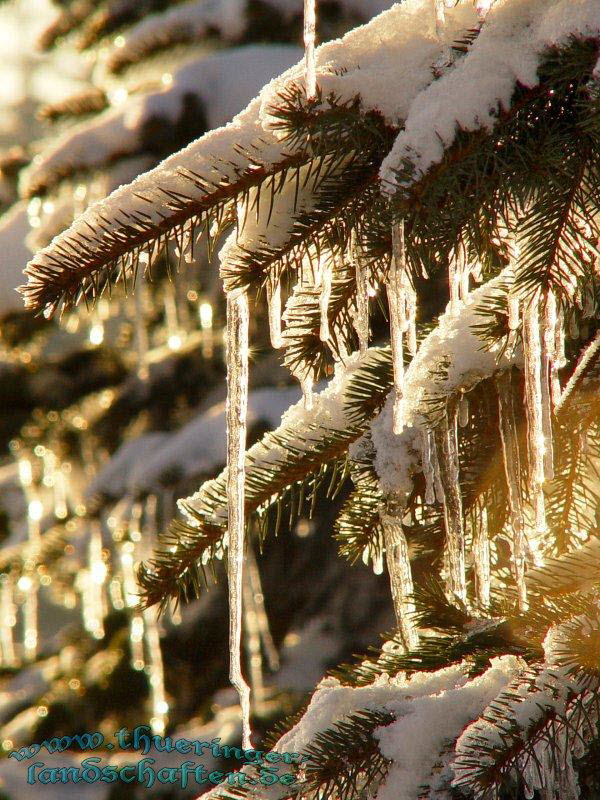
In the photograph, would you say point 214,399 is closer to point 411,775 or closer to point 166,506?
point 166,506

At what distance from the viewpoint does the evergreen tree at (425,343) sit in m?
0.81

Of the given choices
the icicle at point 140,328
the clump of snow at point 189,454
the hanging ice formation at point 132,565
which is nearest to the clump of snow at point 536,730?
the icicle at point 140,328

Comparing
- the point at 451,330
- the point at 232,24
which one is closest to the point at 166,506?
the point at 232,24

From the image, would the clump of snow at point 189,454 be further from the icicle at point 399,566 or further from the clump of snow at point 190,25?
the icicle at point 399,566

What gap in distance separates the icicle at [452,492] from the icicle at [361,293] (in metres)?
0.18

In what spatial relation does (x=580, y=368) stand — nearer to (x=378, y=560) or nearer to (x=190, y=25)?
(x=378, y=560)

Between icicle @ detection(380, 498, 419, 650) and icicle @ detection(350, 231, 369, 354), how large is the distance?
0.26 metres

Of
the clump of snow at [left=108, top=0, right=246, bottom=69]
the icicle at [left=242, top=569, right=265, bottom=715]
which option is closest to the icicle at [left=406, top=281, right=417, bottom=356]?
the icicle at [left=242, top=569, right=265, bottom=715]

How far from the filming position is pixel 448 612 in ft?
3.64

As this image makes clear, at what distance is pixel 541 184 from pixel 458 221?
0.10 meters

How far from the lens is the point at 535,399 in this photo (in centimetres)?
100

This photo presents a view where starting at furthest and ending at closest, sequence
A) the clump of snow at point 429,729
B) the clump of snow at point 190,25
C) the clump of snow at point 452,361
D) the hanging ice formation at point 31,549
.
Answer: the clump of snow at point 190,25 → the hanging ice formation at point 31,549 → the clump of snow at point 452,361 → the clump of snow at point 429,729

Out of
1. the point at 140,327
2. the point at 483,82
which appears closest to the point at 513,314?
the point at 483,82

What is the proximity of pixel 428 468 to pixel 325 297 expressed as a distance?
0.29 metres
